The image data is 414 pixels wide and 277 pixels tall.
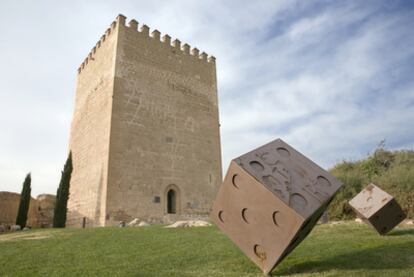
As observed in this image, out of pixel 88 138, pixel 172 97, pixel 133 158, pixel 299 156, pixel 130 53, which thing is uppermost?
pixel 130 53

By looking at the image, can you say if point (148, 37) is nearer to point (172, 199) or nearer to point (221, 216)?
point (172, 199)

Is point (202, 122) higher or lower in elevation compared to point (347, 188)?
higher

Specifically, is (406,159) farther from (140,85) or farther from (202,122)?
(140,85)

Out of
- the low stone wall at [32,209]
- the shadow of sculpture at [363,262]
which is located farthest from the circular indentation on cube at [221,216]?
the low stone wall at [32,209]

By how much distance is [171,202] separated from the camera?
16.1 metres

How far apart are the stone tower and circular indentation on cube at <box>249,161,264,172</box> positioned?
10.5 m

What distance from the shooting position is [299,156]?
4.74m

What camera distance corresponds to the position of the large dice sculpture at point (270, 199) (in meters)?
4.08

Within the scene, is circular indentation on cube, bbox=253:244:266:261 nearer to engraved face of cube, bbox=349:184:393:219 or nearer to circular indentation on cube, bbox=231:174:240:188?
circular indentation on cube, bbox=231:174:240:188

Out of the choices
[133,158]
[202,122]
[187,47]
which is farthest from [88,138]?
[187,47]

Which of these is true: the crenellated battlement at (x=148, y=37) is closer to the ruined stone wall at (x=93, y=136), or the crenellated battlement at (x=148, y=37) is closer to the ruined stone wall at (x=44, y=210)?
the ruined stone wall at (x=93, y=136)

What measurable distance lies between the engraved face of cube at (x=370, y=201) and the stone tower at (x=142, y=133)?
9.25 m

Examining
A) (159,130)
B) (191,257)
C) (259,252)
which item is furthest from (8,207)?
(259,252)

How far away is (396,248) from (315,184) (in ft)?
8.95
